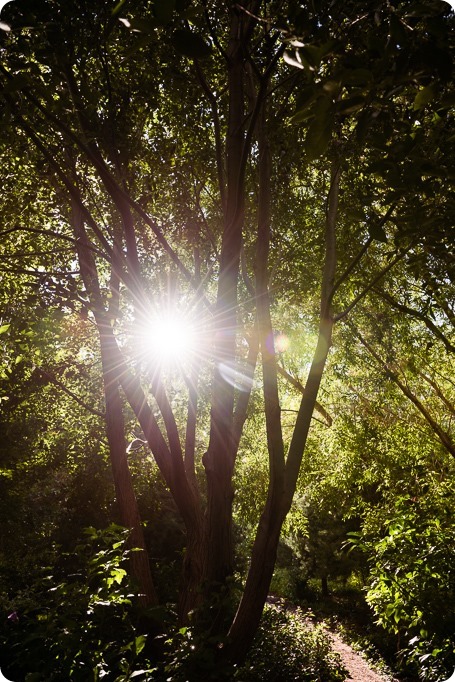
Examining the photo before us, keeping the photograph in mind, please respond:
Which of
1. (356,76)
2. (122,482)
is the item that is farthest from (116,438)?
(356,76)

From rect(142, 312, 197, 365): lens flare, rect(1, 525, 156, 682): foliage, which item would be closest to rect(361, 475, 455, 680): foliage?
rect(1, 525, 156, 682): foliage

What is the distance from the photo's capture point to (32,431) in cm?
1184

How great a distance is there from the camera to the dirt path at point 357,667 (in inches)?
394

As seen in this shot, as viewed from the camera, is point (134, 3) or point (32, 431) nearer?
point (134, 3)

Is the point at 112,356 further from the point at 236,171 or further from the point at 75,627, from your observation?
the point at 75,627

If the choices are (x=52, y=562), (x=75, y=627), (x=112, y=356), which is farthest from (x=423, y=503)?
(x=52, y=562)

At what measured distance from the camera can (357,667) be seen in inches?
436

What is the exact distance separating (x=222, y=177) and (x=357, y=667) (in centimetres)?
1266

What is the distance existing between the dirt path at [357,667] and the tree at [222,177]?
7681mm

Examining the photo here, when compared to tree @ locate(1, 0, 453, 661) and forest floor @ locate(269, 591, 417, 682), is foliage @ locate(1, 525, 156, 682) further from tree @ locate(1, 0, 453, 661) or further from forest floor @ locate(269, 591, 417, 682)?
forest floor @ locate(269, 591, 417, 682)

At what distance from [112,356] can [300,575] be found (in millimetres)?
18290

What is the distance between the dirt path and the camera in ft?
32.8

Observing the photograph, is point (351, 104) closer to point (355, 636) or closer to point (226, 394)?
point (226, 394)

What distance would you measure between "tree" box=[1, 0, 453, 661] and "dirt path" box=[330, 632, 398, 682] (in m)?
7.68
